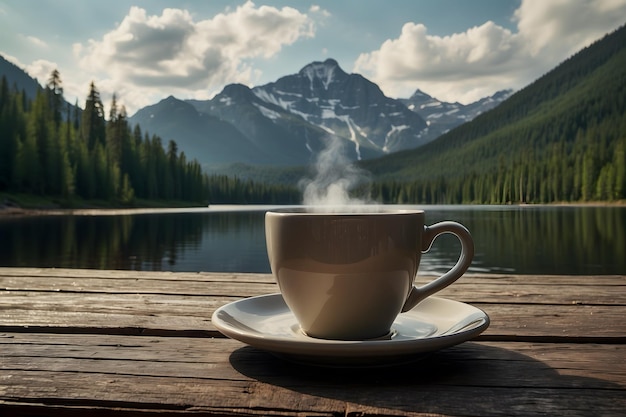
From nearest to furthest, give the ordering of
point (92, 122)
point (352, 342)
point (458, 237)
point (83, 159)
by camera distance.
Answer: point (352, 342)
point (458, 237)
point (83, 159)
point (92, 122)

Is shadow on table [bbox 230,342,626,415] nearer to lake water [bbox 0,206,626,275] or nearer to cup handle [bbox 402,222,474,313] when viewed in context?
cup handle [bbox 402,222,474,313]

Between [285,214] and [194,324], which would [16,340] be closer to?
[194,324]

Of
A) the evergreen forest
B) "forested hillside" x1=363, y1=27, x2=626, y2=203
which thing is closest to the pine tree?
the evergreen forest

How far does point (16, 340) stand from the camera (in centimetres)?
106

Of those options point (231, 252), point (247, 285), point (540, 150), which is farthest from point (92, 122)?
point (540, 150)

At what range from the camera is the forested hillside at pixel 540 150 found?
66.6 m

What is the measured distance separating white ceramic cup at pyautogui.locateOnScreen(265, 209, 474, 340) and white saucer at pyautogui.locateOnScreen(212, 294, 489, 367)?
6cm

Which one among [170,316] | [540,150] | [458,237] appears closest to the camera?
[458,237]

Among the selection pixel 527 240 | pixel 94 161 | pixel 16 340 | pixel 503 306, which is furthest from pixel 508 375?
pixel 94 161

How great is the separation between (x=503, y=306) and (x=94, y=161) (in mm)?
48570

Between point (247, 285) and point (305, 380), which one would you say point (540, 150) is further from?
point (305, 380)

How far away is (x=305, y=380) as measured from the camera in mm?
818

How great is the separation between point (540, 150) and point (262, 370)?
126 meters

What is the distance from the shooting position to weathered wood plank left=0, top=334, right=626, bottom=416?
2.36ft
